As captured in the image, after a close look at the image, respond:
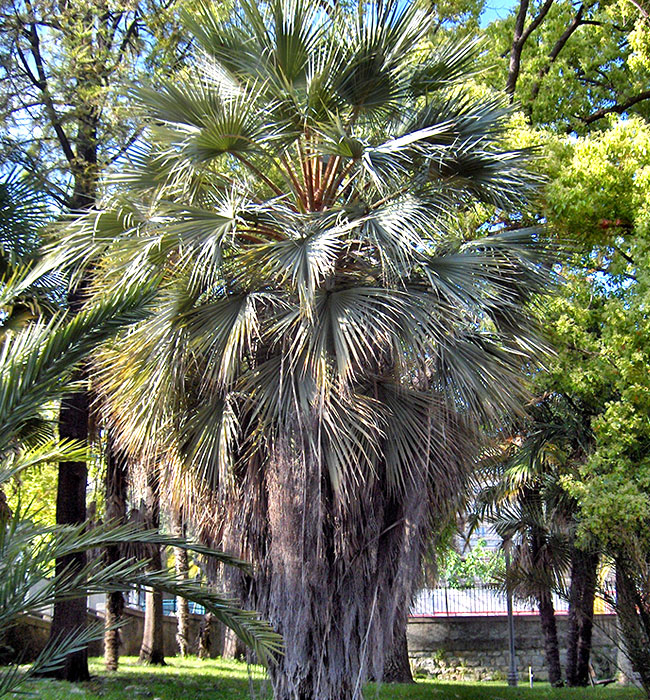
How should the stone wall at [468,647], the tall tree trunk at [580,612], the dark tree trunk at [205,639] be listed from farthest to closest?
the stone wall at [468,647], the dark tree trunk at [205,639], the tall tree trunk at [580,612]

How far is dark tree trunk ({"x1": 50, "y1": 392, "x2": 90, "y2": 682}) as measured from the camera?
10750mm

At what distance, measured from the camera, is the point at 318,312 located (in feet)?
25.3

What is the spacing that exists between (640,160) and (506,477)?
7.35 m

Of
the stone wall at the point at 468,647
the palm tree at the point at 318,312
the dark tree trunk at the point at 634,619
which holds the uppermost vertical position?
the palm tree at the point at 318,312

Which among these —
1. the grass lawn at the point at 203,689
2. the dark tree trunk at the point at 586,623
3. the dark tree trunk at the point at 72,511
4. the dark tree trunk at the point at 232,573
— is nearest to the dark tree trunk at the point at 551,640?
the dark tree trunk at the point at 586,623

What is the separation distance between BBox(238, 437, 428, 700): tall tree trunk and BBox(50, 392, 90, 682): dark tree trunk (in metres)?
3.91

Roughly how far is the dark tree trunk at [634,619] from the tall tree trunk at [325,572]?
13.7 ft

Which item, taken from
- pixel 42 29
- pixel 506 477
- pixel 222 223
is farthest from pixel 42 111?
pixel 506 477

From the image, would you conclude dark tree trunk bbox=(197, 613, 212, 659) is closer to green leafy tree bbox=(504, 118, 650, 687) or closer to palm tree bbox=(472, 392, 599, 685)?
palm tree bbox=(472, 392, 599, 685)

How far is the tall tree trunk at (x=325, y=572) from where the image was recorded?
7.65m

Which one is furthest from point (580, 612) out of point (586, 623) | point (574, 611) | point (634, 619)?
point (586, 623)

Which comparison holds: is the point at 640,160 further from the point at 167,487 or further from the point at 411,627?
the point at 411,627

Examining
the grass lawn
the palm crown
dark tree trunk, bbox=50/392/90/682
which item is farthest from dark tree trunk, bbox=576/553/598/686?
dark tree trunk, bbox=50/392/90/682

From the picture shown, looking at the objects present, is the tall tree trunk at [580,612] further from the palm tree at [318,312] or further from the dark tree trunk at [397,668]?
the palm tree at [318,312]
